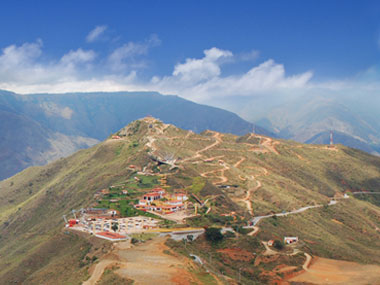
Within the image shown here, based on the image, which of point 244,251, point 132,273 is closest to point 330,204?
point 244,251

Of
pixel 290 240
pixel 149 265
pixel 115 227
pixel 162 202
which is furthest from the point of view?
pixel 162 202

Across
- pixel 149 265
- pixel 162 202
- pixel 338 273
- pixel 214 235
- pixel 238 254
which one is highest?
pixel 162 202

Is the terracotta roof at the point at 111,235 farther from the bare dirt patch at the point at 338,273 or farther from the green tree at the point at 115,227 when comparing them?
the bare dirt patch at the point at 338,273

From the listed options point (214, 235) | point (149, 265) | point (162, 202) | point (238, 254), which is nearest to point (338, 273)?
point (238, 254)

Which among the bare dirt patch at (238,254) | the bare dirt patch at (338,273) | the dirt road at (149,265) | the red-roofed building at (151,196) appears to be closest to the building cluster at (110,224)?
the red-roofed building at (151,196)

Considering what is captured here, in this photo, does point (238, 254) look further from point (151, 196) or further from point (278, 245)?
point (151, 196)

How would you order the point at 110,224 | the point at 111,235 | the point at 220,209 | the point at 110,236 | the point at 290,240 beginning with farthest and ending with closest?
the point at 220,209 → the point at 290,240 → the point at 110,224 → the point at 111,235 → the point at 110,236
